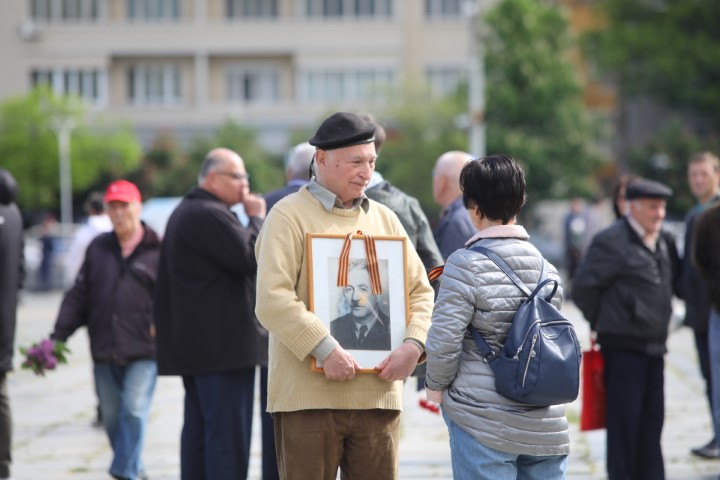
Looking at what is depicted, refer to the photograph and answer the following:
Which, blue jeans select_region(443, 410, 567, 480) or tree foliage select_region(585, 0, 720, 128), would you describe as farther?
tree foliage select_region(585, 0, 720, 128)

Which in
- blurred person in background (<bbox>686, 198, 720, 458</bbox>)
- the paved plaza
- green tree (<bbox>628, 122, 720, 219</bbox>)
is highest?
blurred person in background (<bbox>686, 198, 720, 458</bbox>)

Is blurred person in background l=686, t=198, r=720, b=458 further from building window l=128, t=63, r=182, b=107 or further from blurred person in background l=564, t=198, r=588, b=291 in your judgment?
building window l=128, t=63, r=182, b=107

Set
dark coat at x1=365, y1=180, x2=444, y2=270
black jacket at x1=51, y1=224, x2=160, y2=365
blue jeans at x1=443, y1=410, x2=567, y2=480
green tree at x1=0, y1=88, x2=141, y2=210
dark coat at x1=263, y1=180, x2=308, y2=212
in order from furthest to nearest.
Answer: green tree at x1=0, y1=88, x2=141, y2=210
black jacket at x1=51, y1=224, x2=160, y2=365
dark coat at x1=263, y1=180, x2=308, y2=212
dark coat at x1=365, y1=180, x2=444, y2=270
blue jeans at x1=443, y1=410, x2=567, y2=480

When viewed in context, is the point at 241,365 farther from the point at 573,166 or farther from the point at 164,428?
the point at 573,166

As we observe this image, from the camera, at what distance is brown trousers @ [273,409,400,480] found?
189 inches

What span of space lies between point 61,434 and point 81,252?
1882 millimetres

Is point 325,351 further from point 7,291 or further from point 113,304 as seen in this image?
point 7,291

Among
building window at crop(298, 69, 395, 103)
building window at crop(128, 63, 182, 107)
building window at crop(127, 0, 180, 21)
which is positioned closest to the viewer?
building window at crop(298, 69, 395, 103)


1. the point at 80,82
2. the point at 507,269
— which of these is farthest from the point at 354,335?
the point at 80,82

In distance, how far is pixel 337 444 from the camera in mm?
4887

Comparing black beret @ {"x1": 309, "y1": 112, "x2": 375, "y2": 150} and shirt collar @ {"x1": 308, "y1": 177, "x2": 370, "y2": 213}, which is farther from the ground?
black beret @ {"x1": 309, "y1": 112, "x2": 375, "y2": 150}

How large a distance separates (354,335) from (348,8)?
55.0m

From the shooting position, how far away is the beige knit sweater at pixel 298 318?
470cm

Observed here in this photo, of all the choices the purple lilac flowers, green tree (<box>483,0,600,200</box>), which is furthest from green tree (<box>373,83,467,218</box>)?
the purple lilac flowers
